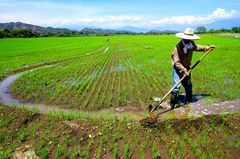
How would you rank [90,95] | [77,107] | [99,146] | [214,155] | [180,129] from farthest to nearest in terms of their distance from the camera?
[90,95]
[77,107]
[180,129]
[99,146]
[214,155]

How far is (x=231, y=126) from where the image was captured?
460cm

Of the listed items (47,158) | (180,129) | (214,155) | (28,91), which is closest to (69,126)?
(47,158)

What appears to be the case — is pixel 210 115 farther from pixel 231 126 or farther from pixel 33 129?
pixel 33 129

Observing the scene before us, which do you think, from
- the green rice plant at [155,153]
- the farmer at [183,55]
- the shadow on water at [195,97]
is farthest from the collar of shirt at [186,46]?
the green rice plant at [155,153]

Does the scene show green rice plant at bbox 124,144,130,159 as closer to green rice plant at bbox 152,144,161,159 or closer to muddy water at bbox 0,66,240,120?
green rice plant at bbox 152,144,161,159

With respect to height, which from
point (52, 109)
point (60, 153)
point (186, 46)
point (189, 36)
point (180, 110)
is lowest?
point (52, 109)

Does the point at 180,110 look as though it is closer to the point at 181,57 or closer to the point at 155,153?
the point at 181,57

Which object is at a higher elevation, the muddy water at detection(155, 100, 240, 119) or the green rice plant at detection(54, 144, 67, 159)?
the muddy water at detection(155, 100, 240, 119)

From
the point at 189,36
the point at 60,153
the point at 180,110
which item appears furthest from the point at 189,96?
the point at 60,153

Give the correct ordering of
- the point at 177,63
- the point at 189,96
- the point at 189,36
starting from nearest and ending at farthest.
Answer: the point at 189,36 < the point at 177,63 < the point at 189,96

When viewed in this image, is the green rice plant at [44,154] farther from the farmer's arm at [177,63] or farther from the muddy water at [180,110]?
the farmer's arm at [177,63]

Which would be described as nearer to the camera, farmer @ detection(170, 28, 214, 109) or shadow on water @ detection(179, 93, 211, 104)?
farmer @ detection(170, 28, 214, 109)

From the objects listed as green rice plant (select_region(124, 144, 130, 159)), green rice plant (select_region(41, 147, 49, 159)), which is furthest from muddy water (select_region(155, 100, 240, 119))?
green rice plant (select_region(41, 147, 49, 159))

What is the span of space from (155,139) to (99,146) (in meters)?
1.06
